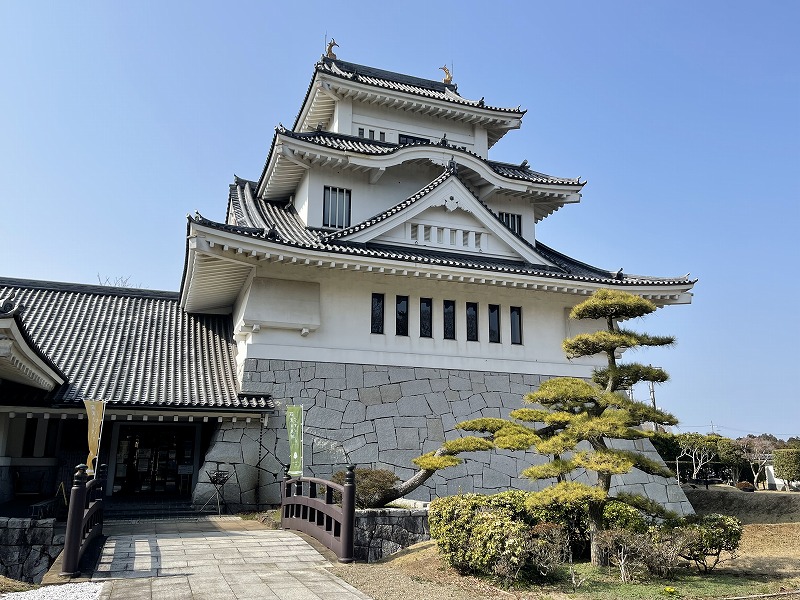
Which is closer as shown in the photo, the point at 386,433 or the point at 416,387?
the point at 386,433

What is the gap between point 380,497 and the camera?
11.1 metres

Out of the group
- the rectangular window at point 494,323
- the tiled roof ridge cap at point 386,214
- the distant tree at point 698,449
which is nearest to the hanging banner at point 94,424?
the tiled roof ridge cap at point 386,214

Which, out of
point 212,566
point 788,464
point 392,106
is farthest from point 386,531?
point 788,464

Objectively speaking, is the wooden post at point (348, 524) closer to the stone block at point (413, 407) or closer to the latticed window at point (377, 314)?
the stone block at point (413, 407)

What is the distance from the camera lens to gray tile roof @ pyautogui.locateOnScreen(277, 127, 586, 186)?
16.0 m

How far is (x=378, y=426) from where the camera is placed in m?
14.2

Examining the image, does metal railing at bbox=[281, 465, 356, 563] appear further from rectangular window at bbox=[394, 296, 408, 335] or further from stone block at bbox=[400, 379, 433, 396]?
rectangular window at bbox=[394, 296, 408, 335]

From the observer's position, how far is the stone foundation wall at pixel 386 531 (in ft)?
32.8

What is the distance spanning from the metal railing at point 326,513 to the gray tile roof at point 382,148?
28.1 ft

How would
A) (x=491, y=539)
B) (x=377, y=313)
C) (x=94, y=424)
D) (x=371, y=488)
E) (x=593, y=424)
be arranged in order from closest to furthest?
1. (x=491, y=539)
2. (x=593, y=424)
3. (x=94, y=424)
4. (x=371, y=488)
5. (x=377, y=313)

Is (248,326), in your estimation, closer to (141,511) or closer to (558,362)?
(141,511)

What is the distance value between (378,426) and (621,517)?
6.16 meters

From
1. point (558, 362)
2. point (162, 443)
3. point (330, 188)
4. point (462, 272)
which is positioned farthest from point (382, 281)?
point (162, 443)

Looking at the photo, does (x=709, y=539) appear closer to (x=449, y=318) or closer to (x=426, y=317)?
(x=449, y=318)
